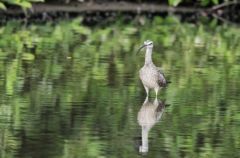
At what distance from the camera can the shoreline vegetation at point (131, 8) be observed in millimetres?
23078

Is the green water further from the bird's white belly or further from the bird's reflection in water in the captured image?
the bird's white belly

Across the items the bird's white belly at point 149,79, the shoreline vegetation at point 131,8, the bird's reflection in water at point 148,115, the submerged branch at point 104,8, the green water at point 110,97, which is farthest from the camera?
the submerged branch at point 104,8

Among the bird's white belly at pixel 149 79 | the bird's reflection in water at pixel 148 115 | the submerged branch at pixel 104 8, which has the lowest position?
the bird's reflection in water at pixel 148 115

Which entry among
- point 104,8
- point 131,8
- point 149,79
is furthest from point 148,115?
point 131,8

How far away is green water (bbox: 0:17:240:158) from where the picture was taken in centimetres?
874

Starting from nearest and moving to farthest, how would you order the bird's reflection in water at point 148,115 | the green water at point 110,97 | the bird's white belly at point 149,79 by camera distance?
the green water at point 110,97, the bird's reflection in water at point 148,115, the bird's white belly at point 149,79

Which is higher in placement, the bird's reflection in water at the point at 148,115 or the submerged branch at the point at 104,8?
the submerged branch at the point at 104,8

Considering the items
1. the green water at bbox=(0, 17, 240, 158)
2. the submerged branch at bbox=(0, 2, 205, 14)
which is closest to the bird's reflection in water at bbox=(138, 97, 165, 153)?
the green water at bbox=(0, 17, 240, 158)

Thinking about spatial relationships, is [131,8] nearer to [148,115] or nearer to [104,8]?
[104,8]

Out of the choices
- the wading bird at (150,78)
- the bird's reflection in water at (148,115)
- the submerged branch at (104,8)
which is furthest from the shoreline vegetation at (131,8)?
the bird's reflection in water at (148,115)

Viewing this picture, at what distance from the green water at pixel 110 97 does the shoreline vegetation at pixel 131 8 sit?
4.13 metres

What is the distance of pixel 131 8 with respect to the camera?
981 inches

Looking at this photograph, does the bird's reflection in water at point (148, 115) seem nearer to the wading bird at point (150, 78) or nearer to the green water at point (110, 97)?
the green water at point (110, 97)

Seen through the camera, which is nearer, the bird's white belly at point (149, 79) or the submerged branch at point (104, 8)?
the bird's white belly at point (149, 79)
